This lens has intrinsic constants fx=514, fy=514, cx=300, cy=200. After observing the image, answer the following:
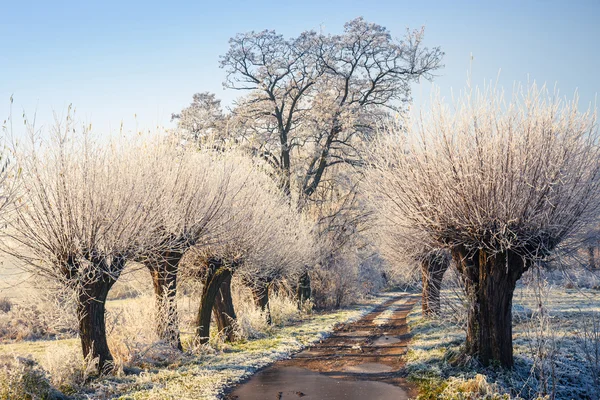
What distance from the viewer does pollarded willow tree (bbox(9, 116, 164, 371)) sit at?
11797mm

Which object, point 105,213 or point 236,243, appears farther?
point 236,243

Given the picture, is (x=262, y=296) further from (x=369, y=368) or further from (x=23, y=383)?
(x=23, y=383)

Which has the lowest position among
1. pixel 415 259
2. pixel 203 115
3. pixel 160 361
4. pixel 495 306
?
pixel 160 361

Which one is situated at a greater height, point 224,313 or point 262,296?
point 262,296

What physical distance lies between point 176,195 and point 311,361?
665cm

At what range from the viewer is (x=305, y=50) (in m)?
29.5

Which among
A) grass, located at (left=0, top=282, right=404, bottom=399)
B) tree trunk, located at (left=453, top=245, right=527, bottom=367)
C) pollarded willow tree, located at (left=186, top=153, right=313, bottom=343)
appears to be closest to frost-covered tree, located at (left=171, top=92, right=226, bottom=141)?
pollarded willow tree, located at (left=186, top=153, right=313, bottom=343)

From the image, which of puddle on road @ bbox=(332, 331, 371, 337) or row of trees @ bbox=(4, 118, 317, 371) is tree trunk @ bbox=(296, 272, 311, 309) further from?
row of trees @ bbox=(4, 118, 317, 371)

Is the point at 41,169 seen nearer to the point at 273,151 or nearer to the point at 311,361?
the point at 311,361

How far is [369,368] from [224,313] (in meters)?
7.62

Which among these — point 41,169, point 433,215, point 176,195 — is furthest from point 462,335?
point 41,169

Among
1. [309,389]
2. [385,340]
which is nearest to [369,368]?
[309,389]

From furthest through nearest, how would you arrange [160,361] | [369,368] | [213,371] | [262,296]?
[262,296] → [160,361] → [369,368] → [213,371]

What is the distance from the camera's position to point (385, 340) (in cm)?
2022
